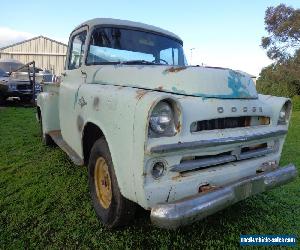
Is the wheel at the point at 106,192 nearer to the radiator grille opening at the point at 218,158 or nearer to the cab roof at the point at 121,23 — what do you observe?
the radiator grille opening at the point at 218,158

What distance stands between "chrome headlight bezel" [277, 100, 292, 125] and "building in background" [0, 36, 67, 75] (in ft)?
110

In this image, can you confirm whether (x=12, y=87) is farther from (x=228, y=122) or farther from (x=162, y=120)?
(x=162, y=120)

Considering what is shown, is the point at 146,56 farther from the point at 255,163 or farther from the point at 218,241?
the point at 218,241

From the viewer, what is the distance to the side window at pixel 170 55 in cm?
462

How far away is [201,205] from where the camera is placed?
2.45 meters

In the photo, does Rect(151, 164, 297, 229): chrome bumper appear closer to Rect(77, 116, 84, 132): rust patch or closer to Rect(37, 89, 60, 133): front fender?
Rect(77, 116, 84, 132): rust patch

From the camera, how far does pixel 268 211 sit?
12.2ft

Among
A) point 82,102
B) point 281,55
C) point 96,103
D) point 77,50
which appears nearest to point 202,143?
point 96,103

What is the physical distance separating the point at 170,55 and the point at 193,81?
185 cm

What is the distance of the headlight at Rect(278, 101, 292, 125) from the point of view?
3572 mm

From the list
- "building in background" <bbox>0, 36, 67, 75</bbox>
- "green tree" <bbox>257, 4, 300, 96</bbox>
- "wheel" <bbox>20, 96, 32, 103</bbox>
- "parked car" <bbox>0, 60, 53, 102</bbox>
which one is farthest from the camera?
"building in background" <bbox>0, 36, 67, 75</bbox>

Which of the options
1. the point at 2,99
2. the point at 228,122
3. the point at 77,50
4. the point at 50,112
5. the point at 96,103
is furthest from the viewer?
the point at 2,99

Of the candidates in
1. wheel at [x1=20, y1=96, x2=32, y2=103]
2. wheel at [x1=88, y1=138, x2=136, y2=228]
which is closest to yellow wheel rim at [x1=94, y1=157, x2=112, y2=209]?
wheel at [x1=88, y1=138, x2=136, y2=228]

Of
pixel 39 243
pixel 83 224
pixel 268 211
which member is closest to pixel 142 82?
pixel 83 224
